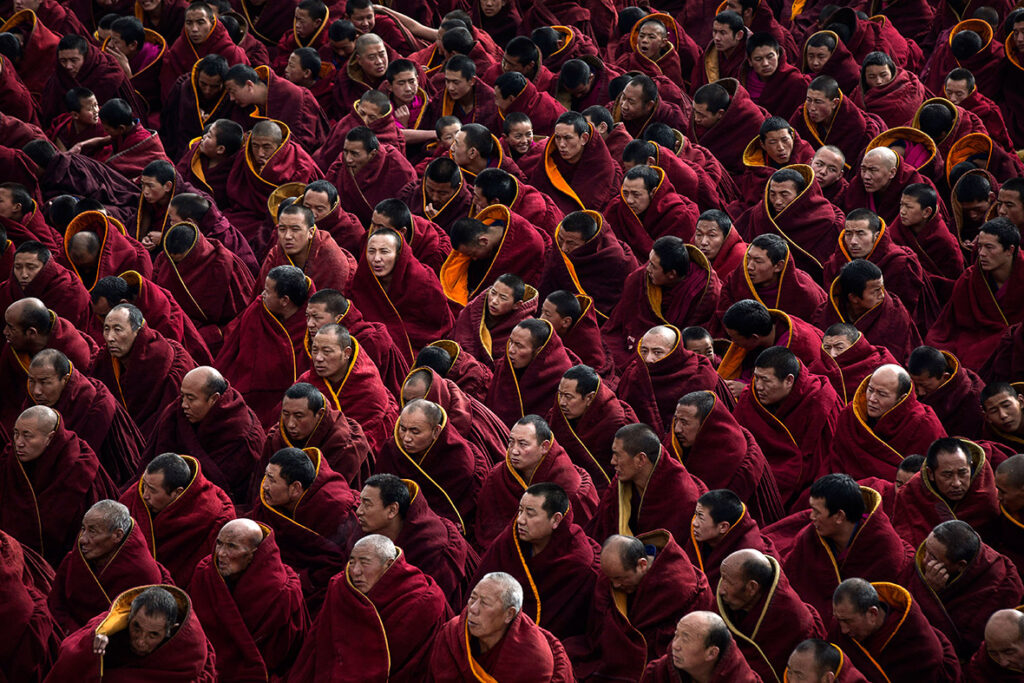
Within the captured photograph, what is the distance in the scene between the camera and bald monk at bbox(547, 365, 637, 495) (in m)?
8.26

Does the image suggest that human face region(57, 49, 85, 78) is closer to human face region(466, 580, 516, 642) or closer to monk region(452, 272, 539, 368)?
monk region(452, 272, 539, 368)

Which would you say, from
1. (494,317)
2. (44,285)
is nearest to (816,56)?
(494,317)

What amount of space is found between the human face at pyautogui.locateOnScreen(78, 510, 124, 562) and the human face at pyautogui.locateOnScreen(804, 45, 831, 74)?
7346 millimetres

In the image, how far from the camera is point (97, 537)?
281 inches

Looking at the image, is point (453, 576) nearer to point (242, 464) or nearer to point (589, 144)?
point (242, 464)

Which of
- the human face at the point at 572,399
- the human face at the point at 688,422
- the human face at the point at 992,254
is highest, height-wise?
the human face at the point at 992,254

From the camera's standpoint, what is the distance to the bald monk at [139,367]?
28.9 feet

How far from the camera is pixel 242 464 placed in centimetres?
835

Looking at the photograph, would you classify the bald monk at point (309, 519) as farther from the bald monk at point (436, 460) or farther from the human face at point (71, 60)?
the human face at point (71, 60)

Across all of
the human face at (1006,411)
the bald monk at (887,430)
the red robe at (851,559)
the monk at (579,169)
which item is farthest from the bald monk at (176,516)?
the monk at (579,169)

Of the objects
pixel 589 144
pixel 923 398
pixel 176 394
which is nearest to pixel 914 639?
pixel 923 398

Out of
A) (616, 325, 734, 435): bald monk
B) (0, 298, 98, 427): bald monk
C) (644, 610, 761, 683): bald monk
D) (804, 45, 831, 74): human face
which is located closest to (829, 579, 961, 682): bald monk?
(644, 610, 761, 683): bald monk

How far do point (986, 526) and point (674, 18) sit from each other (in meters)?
7.03

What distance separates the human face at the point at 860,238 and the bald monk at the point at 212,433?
3680mm
